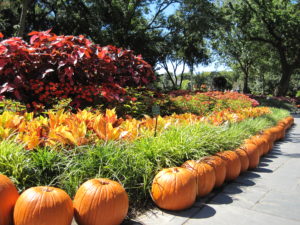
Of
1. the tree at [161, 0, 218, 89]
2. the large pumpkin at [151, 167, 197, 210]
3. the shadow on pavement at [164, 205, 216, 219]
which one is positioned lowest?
the shadow on pavement at [164, 205, 216, 219]

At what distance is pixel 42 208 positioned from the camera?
7.14 ft

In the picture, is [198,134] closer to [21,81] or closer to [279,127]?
[21,81]

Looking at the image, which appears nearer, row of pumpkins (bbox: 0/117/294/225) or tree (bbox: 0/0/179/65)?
row of pumpkins (bbox: 0/117/294/225)

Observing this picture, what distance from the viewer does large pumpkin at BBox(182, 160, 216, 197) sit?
3.35 meters

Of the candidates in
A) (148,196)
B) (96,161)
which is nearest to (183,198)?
(148,196)

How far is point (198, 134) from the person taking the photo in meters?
4.07

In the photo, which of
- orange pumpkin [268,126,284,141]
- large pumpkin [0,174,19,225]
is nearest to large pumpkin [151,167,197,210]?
large pumpkin [0,174,19,225]

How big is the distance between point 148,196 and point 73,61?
122 inches

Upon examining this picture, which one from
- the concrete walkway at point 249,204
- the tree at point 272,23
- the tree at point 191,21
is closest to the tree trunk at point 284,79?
the tree at point 272,23

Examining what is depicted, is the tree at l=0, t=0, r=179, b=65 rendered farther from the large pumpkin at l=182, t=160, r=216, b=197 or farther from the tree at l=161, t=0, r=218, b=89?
the large pumpkin at l=182, t=160, r=216, b=197

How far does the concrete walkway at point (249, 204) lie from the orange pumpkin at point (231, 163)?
0.12 m

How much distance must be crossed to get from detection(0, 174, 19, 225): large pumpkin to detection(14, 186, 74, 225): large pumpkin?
8 centimetres

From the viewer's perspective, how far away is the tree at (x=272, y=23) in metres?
21.6

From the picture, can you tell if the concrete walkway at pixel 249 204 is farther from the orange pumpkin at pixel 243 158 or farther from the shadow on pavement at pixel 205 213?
the orange pumpkin at pixel 243 158
